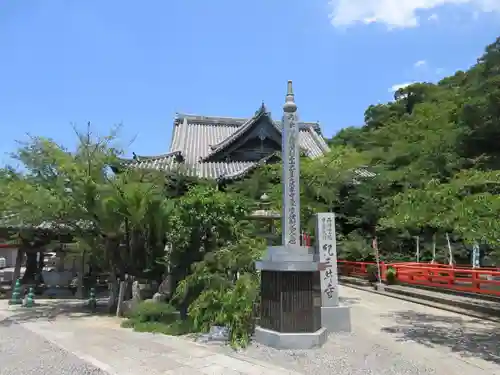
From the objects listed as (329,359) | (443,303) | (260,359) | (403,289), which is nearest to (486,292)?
(443,303)

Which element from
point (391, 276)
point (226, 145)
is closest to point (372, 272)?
point (391, 276)

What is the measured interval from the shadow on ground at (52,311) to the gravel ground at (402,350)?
6.31 m

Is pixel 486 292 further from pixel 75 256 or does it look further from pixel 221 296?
pixel 75 256

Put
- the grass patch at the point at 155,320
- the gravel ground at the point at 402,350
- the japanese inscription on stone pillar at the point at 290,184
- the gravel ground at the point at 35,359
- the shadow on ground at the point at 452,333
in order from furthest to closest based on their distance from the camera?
the grass patch at the point at 155,320 < the japanese inscription on stone pillar at the point at 290,184 < the shadow on ground at the point at 452,333 < the gravel ground at the point at 402,350 < the gravel ground at the point at 35,359

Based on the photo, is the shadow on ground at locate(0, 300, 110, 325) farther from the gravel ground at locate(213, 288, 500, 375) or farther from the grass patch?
the gravel ground at locate(213, 288, 500, 375)

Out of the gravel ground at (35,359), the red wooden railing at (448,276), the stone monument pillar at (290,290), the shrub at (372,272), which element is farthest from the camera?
the shrub at (372,272)

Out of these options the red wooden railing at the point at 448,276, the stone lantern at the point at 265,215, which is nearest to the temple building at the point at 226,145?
the stone lantern at the point at 265,215

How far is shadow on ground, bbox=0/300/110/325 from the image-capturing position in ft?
39.1

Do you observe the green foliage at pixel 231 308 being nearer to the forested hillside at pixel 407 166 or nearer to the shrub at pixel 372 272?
the forested hillside at pixel 407 166

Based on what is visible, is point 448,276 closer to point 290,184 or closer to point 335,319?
point 335,319

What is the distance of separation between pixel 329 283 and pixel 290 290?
7.01 feet

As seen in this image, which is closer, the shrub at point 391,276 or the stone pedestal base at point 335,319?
the stone pedestal base at point 335,319

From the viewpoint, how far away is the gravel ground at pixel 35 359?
22.1 feet

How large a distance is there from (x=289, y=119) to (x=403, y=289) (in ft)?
37.5
